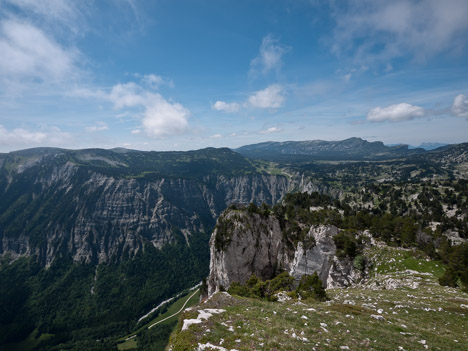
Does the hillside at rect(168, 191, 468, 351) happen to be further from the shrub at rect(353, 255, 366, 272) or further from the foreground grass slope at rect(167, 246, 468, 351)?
the shrub at rect(353, 255, 366, 272)

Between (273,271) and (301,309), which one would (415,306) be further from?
(273,271)

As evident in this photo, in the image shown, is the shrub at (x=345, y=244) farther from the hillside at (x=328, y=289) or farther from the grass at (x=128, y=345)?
the grass at (x=128, y=345)

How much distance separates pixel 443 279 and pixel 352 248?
73.6ft

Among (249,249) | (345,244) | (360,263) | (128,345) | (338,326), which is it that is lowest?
(128,345)

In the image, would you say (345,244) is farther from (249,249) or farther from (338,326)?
(338,326)

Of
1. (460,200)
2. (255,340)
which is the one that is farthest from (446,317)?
(460,200)

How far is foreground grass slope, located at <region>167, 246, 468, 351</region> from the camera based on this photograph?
1584cm

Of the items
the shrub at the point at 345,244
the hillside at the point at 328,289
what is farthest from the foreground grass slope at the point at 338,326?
the shrub at the point at 345,244

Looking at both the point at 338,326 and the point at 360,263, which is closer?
the point at 338,326

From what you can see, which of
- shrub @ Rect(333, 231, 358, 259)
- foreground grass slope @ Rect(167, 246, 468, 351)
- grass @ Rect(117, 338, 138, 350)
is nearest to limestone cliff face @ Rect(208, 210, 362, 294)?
shrub @ Rect(333, 231, 358, 259)

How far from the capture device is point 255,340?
15.8 meters

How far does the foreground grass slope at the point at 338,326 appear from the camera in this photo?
15844 millimetres

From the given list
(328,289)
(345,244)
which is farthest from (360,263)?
(328,289)

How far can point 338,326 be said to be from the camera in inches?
781
